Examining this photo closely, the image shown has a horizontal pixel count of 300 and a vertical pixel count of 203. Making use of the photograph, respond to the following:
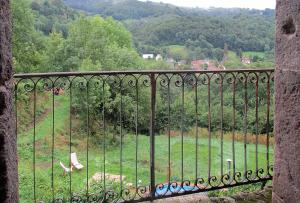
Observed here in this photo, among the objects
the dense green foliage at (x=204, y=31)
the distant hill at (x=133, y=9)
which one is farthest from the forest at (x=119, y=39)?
the distant hill at (x=133, y=9)

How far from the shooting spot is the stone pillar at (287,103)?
1784 mm

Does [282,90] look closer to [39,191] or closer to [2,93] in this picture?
[2,93]

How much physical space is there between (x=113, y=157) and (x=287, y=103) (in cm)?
1669

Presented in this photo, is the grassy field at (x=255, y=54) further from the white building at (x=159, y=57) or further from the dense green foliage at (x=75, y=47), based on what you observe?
the white building at (x=159, y=57)

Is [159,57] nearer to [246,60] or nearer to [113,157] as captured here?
[246,60]

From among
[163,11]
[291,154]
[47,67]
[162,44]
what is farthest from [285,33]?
[163,11]

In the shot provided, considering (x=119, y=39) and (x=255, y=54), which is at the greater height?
(x=119, y=39)

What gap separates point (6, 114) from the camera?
1.12m

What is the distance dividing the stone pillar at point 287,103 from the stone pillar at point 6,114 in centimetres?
121

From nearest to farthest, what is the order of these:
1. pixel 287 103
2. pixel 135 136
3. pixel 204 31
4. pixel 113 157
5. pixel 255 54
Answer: pixel 287 103 < pixel 135 136 < pixel 113 157 < pixel 255 54 < pixel 204 31

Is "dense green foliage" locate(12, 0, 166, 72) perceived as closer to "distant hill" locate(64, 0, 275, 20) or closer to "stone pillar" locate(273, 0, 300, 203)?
"distant hill" locate(64, 0, 275, 20)

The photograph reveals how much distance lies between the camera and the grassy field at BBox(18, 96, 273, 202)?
13.0 metres

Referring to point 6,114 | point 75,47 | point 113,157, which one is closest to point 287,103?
point 6,114

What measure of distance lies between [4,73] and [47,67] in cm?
2995
